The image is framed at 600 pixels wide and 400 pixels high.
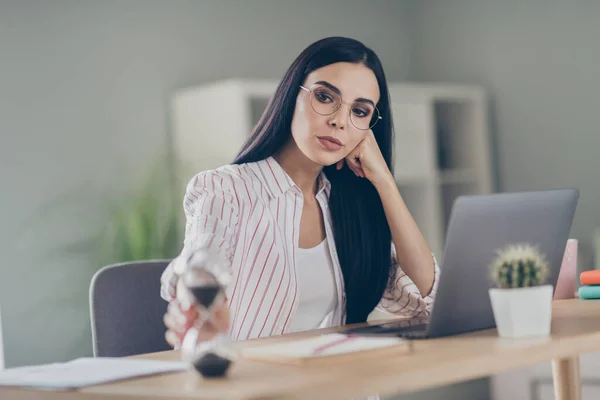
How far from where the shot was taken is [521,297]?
1301mm

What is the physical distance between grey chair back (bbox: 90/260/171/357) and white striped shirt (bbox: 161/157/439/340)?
194 millimetres

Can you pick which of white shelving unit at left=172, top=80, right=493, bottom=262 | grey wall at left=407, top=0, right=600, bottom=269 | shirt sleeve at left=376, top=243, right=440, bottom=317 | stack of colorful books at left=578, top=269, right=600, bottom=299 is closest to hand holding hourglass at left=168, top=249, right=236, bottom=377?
shirt sleeve at left=376, top=243, right=440, bottom=317

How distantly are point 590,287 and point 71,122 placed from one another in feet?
8.19

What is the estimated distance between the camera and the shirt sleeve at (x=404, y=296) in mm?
1868

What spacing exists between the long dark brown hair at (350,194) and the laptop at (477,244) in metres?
0.41

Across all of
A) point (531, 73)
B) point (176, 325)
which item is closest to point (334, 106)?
point (176, 325)

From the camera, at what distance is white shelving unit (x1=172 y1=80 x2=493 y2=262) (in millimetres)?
3908

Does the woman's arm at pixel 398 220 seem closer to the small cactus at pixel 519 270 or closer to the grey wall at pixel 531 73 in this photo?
the small cactus at pixel 519 270

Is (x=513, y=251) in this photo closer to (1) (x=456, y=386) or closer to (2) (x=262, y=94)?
(2) (x=262, y=94)

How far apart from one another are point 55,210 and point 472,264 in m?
2.61

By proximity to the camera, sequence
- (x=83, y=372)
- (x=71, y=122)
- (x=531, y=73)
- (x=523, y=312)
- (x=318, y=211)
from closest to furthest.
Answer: (x=83, y=372)
(x=523, y=312)
(x=318, y=211)
(x=71, y=122)
(x=531, y=73)

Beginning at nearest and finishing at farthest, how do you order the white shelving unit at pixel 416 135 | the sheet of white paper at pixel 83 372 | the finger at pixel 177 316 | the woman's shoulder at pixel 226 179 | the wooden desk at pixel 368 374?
the wooden desk at pixel 368 374 → the sheet of white paper at pixel 83 372 → the finger at pixel 177 316 → the woman's shoulder at pixel 226 179 → the white shelving unit at pixel 416 135

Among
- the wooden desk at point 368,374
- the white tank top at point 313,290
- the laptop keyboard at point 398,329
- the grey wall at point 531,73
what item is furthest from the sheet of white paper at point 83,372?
the grey wall at point 531,73

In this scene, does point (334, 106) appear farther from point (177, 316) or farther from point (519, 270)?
point (177, 316)
